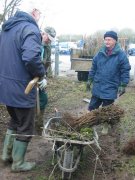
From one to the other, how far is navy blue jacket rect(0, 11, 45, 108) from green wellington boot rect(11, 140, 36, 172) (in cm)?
52

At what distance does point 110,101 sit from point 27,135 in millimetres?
2235

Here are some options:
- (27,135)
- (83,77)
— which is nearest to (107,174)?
(27,135)

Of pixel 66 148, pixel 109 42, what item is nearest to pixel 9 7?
pixel 109 42

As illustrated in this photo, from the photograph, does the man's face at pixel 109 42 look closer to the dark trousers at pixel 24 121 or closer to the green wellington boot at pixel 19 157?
the dark trousers at pixel 24 121

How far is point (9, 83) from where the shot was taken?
4355 millimetres

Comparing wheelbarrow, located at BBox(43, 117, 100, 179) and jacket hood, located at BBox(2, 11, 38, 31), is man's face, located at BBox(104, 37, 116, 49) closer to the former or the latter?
jacket hood, located at BBox(2, 11, 38, 31)

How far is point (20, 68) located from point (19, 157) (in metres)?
1.16

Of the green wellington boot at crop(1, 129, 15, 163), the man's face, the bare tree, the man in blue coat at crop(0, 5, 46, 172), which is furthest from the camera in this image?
the bare tree

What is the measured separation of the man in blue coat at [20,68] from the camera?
418 cm

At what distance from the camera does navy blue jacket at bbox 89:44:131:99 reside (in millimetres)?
5977

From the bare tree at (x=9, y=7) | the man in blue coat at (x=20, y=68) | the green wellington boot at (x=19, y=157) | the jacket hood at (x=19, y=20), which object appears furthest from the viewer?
the bare tree at (x=9, y=7)

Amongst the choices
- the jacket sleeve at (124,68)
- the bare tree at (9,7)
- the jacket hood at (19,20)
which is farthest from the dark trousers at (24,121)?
the bare tree at (9,7)

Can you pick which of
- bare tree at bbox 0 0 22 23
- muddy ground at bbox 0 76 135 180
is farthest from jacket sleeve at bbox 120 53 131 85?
bare tree at bbox 0 0 22 23

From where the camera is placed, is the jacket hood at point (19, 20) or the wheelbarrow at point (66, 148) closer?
the wheelbarrow at point (66, 148)
